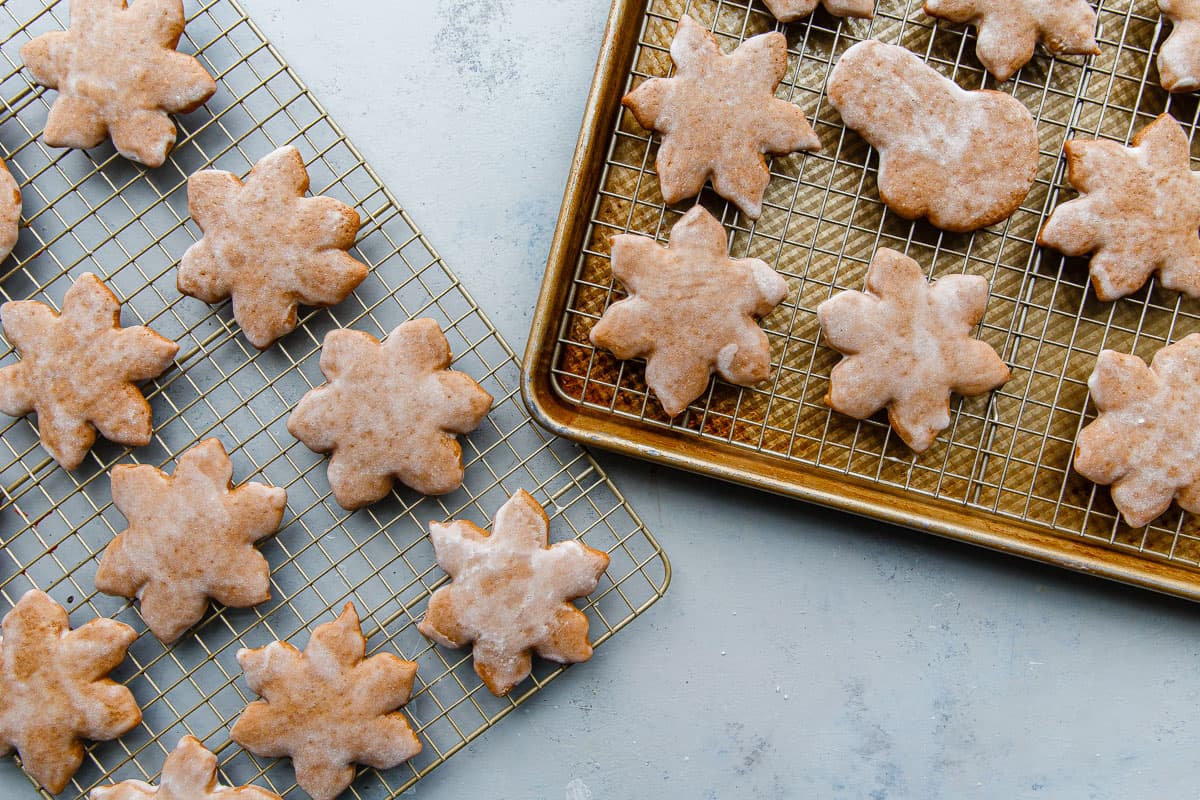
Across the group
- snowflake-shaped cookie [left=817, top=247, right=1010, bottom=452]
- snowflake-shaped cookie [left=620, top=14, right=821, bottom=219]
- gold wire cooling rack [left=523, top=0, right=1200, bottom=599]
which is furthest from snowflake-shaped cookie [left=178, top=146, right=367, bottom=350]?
snowflake-shaped cookie [left=817, top=247, right=1010, bottom=452]

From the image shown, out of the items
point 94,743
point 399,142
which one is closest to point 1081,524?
point 399,142

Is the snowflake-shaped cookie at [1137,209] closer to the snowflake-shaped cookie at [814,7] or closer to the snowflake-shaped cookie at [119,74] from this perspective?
the snowflake-shaped cookie at [814,7]

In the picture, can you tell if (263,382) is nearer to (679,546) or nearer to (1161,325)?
(679,546)

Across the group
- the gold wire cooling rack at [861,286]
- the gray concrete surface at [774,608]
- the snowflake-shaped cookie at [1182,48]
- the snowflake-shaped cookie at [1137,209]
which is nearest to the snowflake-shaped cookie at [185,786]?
the gray concrete surface at [774,608]

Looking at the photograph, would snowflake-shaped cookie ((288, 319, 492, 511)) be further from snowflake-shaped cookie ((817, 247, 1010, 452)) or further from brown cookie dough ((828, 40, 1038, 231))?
brown cookie dough ((828, 40, 1038, 231))

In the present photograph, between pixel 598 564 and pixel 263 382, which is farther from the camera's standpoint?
pixel 263 382

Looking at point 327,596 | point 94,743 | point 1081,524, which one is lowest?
point 94,743
